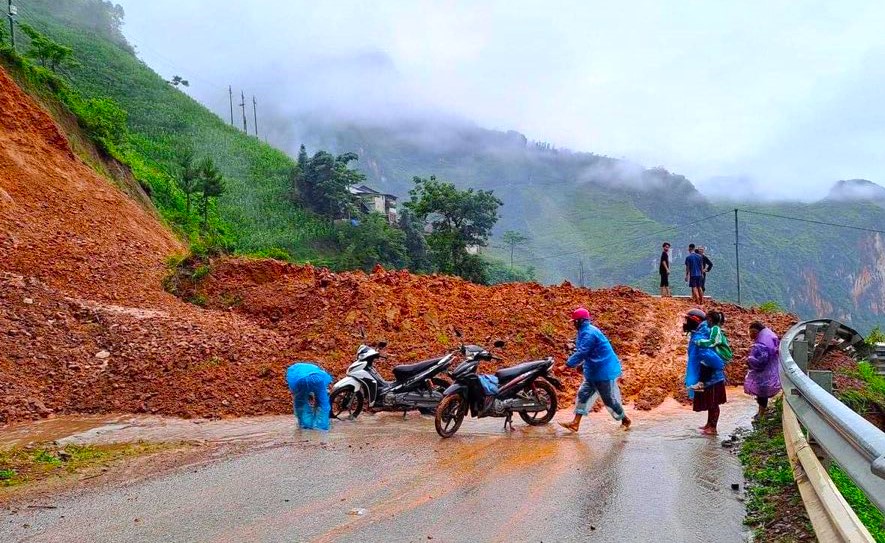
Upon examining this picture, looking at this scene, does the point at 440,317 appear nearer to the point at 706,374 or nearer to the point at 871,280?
the point at 706,374

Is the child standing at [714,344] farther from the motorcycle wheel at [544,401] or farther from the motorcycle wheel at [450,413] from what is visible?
the motorcycle wheel at [450,413]

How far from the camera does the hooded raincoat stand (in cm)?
894

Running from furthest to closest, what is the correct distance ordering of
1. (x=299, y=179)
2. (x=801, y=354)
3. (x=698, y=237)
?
1. (x=698, y=237)
2. (x=299, y=179)
3. (x=801, y=354)

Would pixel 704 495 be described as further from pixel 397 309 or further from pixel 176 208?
pixel 176 208

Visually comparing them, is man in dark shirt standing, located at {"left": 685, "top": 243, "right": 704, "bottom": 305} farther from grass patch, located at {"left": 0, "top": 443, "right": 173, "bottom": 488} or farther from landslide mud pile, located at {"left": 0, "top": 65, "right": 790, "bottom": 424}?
grass patch, located at {"left": 0, "top": 443, "right": 173, "bottom": 488}

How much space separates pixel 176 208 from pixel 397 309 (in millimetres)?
29116

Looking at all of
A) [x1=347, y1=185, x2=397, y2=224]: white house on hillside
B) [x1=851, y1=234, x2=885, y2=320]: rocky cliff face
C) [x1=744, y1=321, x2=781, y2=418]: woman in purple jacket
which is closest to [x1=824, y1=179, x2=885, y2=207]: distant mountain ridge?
[x1=851, y1=234, x2=885, y2=320]: rocky cliff face

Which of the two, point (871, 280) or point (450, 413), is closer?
point (450, 413)

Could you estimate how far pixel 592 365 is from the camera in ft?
29.5

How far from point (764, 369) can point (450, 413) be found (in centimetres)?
406

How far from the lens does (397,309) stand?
14.2m

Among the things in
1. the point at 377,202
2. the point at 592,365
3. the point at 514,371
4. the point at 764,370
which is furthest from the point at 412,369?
the point at 377,202

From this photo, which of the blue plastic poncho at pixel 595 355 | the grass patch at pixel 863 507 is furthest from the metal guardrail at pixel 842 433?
the blue plastic poncho at pixel 595 355

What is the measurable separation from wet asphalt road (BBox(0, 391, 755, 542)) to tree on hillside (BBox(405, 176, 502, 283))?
3146 centimetres
